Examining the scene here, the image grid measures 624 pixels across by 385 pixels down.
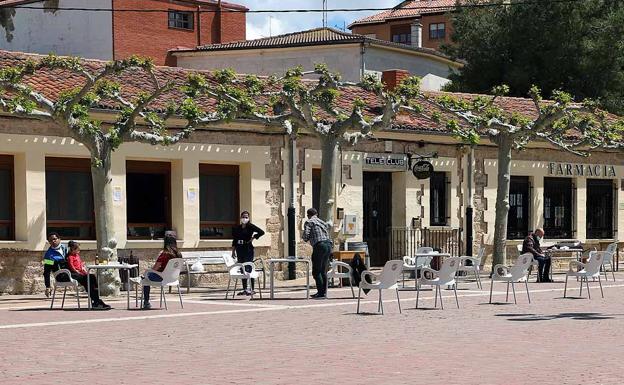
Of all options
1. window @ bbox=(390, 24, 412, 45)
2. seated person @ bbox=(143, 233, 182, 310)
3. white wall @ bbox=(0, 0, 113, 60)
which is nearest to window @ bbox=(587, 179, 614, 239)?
seated person @ bbox=(143, 233, 182, 310)

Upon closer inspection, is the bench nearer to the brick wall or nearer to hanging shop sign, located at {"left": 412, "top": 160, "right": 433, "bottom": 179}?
hanging shop sign, located at {"left": 412, "top": 160, "right": 433, "bottom": 179}

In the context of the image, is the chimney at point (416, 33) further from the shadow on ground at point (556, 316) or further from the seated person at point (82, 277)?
the shadow on ground at point (556, 316)

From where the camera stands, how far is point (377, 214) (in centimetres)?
3017

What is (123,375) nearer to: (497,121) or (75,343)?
(75,343)

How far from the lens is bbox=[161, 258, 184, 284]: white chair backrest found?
18.7 metres

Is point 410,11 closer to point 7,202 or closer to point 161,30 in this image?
point 161,30

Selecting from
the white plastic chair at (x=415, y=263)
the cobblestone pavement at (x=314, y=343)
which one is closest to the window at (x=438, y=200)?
the white plastic chair at (x=415, y=263)

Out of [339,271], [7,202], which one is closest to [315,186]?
[339,271]

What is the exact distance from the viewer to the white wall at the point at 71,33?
4481 centimetres

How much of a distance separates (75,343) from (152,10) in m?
33.6

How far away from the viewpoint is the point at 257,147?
2689 centimetres

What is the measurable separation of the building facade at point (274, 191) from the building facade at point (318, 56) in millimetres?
8487

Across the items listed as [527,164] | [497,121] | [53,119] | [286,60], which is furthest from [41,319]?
[286,60]

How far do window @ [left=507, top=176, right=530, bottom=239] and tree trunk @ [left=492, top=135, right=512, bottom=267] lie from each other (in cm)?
389
